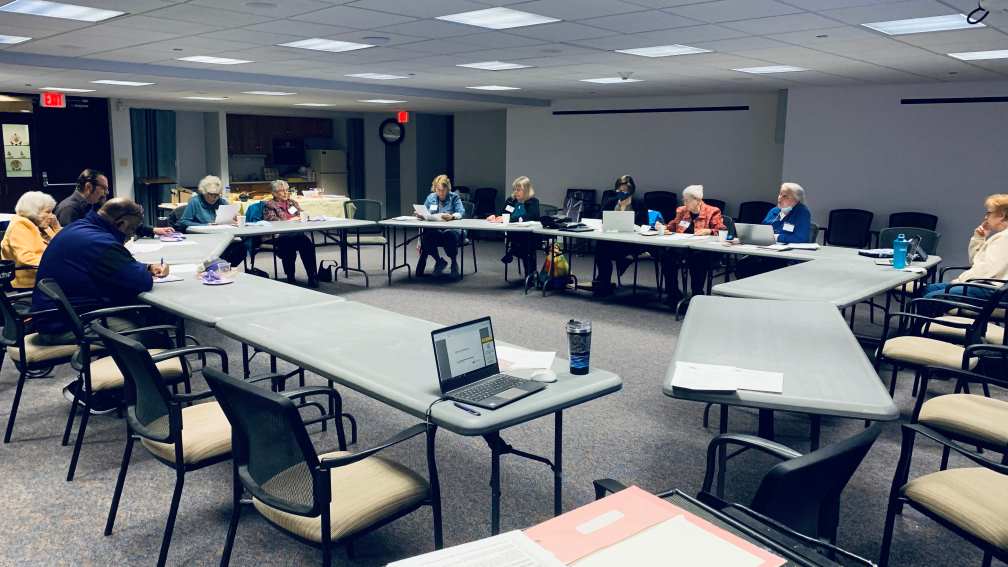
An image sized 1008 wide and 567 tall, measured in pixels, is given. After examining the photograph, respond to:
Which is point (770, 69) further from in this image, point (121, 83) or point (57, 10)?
point (121, 83)

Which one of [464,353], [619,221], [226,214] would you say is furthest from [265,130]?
[464,353]

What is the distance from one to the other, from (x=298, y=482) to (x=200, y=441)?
0.72 meters

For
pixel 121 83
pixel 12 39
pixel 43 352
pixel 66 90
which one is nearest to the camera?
pixel 43 352

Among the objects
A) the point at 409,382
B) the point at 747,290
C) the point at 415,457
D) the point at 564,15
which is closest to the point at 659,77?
the point at 564,15

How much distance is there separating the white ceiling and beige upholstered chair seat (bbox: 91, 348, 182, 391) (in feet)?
7.73

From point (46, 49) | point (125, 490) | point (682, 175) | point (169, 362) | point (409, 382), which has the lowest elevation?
point (125, 490)

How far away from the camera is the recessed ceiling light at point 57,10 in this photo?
4.69m

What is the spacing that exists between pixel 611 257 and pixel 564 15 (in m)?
3.43

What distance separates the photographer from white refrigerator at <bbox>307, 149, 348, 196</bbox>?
15.7m

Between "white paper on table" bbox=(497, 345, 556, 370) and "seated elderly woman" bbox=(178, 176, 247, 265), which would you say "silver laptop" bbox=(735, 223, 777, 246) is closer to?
"white paper on table" bbox=(497, 345, 556, 370)

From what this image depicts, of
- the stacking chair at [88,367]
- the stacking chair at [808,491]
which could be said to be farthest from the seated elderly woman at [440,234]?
the stacking chair at [808,491]

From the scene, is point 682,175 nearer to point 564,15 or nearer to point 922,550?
point 564,15

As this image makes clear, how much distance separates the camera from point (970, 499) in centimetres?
220

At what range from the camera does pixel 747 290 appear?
13.7ft
